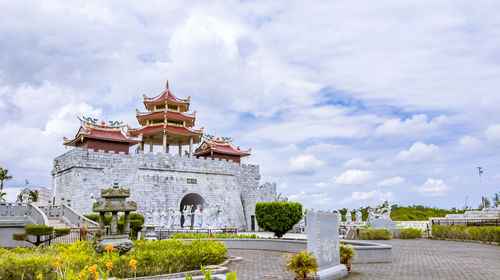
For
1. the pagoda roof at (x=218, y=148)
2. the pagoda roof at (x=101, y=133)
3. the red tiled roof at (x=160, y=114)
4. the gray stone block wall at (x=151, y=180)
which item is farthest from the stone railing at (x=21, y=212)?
the pagoda roof at (x=218, y=148)

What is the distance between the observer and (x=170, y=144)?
132 feet

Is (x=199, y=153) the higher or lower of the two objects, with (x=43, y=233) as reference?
higher

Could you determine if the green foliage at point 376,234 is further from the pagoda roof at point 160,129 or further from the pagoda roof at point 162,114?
the pagoda roof at point 162,114

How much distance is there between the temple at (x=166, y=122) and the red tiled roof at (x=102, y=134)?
5.05 feet

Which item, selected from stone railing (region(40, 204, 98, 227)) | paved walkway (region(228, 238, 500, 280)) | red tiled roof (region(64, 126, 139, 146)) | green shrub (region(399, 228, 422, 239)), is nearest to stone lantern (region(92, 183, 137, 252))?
paved walkway (region(228, 238, 500, 280))

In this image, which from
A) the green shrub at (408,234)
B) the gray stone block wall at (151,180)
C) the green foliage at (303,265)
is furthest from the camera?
the gray stone block wall at (151,180)

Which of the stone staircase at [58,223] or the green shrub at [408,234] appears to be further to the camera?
the green shrub at [408,234]

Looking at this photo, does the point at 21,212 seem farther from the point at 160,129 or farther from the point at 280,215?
the point at 160,129

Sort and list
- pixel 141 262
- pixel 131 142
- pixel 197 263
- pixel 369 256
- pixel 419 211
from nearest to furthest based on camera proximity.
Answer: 1. pixel 141 262
2. pixel 197 263
3. pixel 369 256
4. pixel 131 142
5. pixel 419 211

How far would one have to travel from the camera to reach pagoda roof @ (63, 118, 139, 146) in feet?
102

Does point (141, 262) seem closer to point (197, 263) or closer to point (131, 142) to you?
point (197, 263)

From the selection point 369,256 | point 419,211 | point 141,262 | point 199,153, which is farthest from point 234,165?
point 141,262

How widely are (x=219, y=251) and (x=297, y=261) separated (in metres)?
3.42

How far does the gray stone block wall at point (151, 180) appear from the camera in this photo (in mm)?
27906
